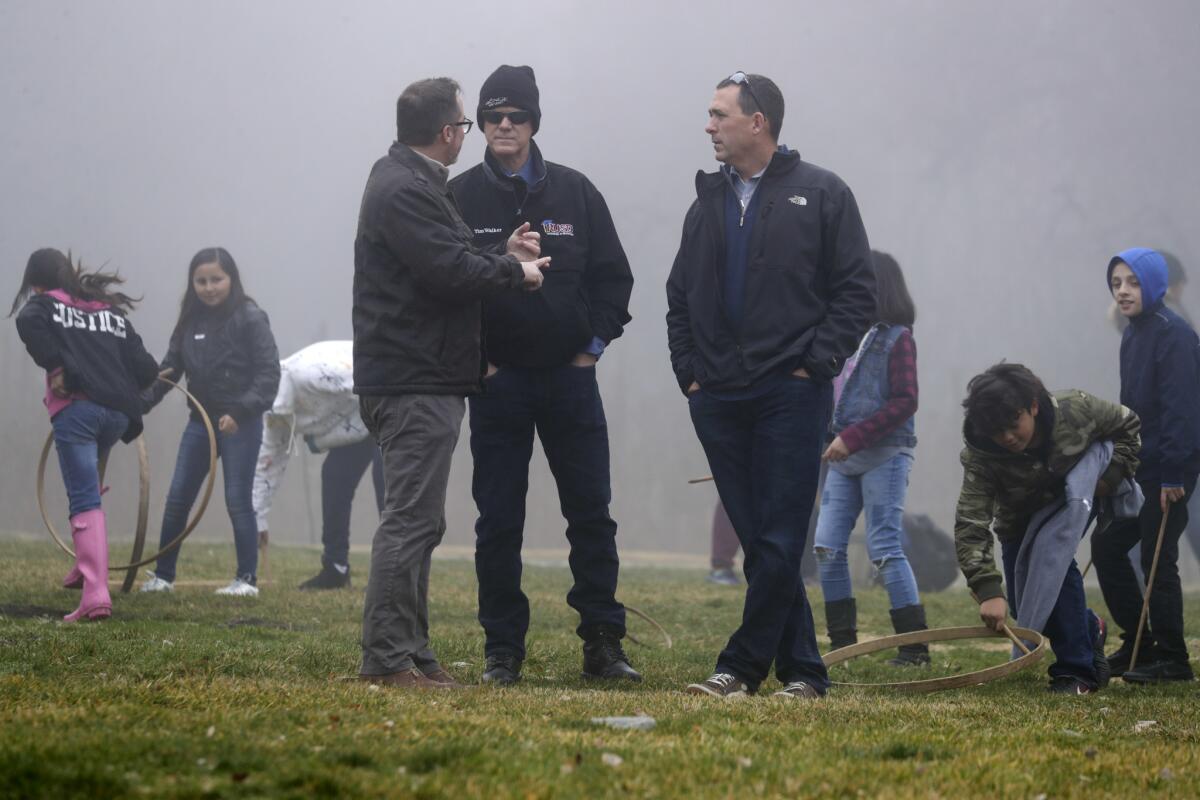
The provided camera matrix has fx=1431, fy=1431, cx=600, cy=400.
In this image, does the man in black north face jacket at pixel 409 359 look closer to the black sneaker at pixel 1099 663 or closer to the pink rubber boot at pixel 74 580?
the black sneaker at pixel 1099 663

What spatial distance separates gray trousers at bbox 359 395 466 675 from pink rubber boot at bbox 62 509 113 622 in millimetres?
2507

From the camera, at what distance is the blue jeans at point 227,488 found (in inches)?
332

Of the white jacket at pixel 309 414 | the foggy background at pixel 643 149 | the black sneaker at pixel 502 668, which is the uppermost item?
the foggy background at pixel 643 149

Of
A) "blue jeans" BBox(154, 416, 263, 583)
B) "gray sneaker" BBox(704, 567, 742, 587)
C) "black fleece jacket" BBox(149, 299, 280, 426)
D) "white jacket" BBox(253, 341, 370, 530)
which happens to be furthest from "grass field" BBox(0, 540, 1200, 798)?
"gray sneaker" BBox(704, 567, 742, 587)

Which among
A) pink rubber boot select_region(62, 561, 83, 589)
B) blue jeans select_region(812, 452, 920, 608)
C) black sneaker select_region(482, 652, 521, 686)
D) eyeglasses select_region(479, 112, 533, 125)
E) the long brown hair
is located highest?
eyeglasses select_region(479, 112, 533, 125)

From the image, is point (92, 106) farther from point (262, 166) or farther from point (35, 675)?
point (35, 675)

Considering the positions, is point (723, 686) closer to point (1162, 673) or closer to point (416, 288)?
point (416, 288)

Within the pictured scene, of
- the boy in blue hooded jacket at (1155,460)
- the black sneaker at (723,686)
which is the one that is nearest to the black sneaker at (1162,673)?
the boy in blue hooded jacket at (1155,460)

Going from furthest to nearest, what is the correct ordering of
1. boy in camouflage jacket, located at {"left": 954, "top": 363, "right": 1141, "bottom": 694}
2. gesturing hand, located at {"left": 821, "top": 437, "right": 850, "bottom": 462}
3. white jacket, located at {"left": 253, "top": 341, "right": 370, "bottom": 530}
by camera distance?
1. white jacket, located at {"left": 253, "top": 341, "right": 370, "bottom": 530}
2. gesturing hand, located at {"left": 821, "top": 437, "right": 850, "bottom": 462}
3. boy in camouflage jacket, located at {"left": 954, "top": 363, "right": 1141, "bottom": 694}

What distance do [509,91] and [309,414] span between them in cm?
462

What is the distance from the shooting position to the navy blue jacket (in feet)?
15.4

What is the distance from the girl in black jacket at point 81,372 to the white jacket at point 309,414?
2.01 metres

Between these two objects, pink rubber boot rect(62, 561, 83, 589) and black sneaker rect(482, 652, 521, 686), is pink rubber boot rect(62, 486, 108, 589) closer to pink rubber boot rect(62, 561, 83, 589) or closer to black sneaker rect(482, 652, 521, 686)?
pink rubber boot rect(62, 561, 83, 589)

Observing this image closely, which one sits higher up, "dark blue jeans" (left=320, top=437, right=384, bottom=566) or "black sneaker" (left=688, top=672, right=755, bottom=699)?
"dark blue jeans" (left=320, top=437, right=384, bottom=566)
